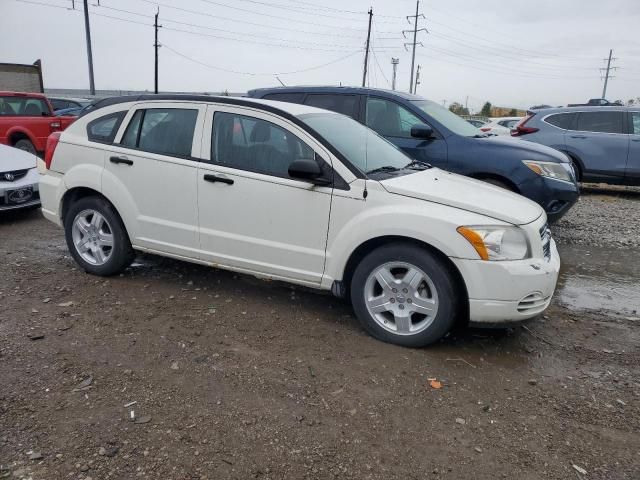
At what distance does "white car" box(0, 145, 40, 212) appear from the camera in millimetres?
6922

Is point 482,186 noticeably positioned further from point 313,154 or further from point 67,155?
point 67,155

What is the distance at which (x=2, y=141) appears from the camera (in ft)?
36.9

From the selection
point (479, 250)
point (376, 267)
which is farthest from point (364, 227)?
point (479, 250)

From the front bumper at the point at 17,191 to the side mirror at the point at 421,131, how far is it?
17.1 feet

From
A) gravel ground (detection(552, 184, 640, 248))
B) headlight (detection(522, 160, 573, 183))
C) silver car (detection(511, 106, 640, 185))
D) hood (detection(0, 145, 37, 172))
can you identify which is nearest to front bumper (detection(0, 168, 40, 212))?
hood (detection(0, 145, 37, 172))

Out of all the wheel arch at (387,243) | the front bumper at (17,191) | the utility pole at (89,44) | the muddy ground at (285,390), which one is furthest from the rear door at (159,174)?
the utility pole at (89,44)

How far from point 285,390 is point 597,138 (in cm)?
904

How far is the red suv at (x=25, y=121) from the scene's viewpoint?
11430 mm

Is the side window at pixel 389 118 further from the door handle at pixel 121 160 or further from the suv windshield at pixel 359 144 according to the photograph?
the door handle at pixel 121 160

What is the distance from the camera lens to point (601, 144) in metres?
9.79

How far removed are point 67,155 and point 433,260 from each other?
11.9 feet

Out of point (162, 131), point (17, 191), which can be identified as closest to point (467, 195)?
point (162, 131)

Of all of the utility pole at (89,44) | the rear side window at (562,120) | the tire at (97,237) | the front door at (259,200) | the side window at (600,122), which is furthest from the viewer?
the utility pole at (89,44)

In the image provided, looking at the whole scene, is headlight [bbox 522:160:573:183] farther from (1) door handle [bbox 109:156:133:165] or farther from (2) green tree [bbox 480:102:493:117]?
(2) green tree [bbox 480:102:493:117]
